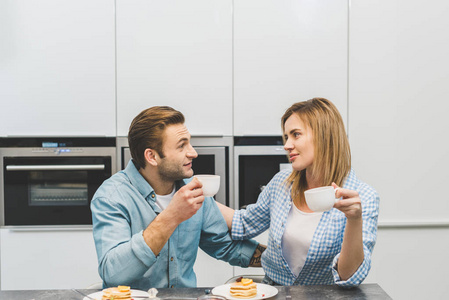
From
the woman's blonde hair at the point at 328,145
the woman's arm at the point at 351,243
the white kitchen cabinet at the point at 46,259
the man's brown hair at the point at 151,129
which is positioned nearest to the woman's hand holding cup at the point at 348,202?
the woman's arm at the point at 351,243

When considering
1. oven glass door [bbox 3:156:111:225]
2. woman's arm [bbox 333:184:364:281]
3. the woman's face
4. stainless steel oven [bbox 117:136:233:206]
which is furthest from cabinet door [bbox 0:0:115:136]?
woman's arm [bbox 333:184:364:281]

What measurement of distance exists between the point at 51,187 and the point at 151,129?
4.76ft

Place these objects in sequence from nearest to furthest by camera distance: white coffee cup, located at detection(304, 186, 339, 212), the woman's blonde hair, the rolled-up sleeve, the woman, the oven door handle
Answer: white coffee cup, located at detection(304, 186, 339, 212)
the woman
the woman's blonde hair
the rolled-up sleeve
the oven door handle

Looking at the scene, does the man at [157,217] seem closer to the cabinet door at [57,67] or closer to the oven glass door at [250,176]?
the oven glass door at [250,176]

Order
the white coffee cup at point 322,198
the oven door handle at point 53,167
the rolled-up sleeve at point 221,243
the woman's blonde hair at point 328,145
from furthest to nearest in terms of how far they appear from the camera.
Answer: the oven door handle at point 53,167
the rolled-up sleeve at point 221,243
the woman's blonde hair at point 328,145
the white coffee cup at point 322,198

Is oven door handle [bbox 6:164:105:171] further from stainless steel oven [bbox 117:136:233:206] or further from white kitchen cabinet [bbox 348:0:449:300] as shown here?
white kitchen cabinet [bbox 348:0:449:300]

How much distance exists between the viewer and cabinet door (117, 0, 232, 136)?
3.08 metres

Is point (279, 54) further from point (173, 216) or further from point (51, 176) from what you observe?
point (173, 216)

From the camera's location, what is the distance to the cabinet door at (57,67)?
9.96ft

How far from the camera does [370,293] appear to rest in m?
1.53

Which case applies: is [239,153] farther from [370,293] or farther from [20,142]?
[370,293]

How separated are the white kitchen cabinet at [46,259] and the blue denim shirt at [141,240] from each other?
128 centimetres

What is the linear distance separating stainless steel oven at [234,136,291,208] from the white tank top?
1231 millimetres

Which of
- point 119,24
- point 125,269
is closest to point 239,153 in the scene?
point 119,24
